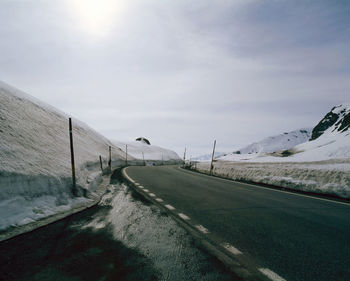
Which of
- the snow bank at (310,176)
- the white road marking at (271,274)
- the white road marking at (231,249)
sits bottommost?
the white road marking at (231,249)

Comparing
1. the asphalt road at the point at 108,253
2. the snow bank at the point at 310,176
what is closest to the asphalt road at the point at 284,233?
the asphalt road at the point at 108,253

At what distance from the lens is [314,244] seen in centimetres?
313

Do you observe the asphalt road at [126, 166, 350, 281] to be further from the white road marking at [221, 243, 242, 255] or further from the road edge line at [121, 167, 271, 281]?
the road edge line at [121, 167, 271, 281]

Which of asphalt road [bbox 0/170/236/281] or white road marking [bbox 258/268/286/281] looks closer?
white road marking [bbox 258/268/286/281]

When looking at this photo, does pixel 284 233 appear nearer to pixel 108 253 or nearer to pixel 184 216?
pixel 184 216

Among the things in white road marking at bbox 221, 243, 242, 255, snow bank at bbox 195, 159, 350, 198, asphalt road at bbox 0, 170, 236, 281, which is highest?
snow bank at bbox 195, 159, 350, 198

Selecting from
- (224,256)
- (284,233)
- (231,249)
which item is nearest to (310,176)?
(284,233)

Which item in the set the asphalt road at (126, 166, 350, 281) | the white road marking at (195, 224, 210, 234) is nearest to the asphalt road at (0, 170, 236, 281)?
the white road marking at (195, 224, 210, 234)

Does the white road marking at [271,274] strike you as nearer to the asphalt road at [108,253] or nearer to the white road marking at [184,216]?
the asphalt road at [108,253]

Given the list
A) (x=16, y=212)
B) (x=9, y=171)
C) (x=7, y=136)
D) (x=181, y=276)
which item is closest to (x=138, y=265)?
(x=181, y=276)

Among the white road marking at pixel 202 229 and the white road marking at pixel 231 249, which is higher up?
the white road marking at pixel 231 249

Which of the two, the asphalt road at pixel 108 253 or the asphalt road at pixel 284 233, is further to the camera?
the asphalt road at pixel 284 233

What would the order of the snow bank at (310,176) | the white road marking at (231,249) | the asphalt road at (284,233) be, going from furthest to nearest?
the snow bank at (310,176)
the white road marking at (231,249)
the asphalt road at (284,233)

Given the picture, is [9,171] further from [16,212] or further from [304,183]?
[304,183]
